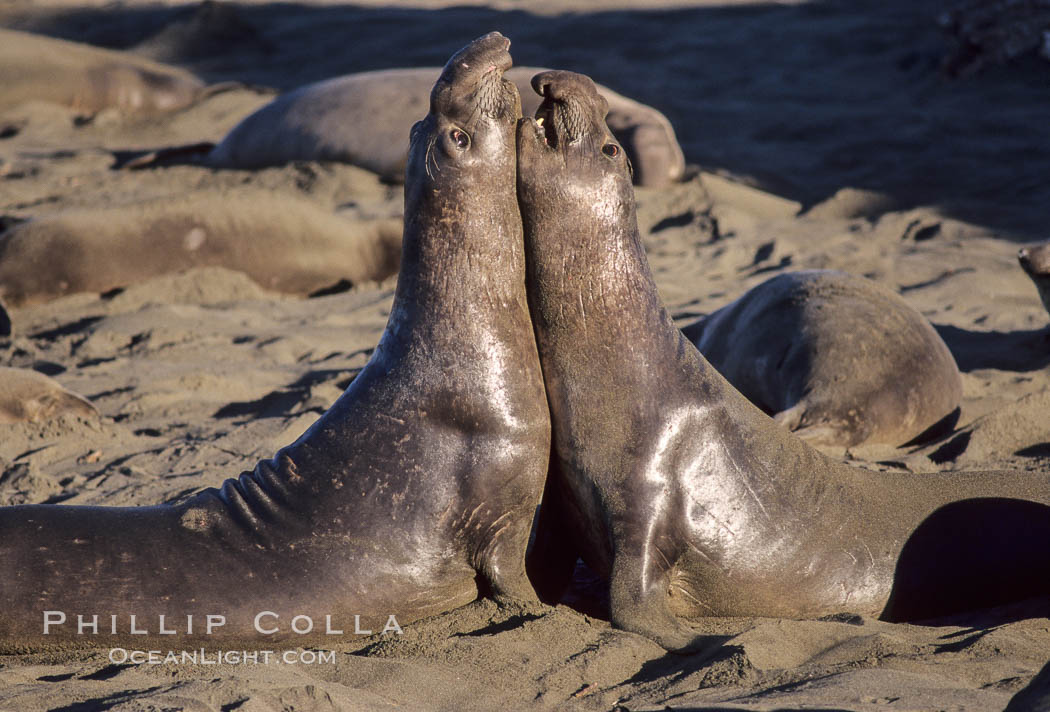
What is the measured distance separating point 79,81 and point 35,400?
7.25 meters

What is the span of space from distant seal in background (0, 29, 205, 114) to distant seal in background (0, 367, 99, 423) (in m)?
6.96

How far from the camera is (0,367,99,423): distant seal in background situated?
15.8 ft

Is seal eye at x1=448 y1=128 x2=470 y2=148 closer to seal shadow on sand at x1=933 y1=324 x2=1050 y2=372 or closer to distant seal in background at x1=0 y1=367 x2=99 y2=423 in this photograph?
distant seal in background at x1=0 y1=367 x2=99 y2=423

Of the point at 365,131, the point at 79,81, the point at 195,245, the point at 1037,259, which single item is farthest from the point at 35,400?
the point at 79,81

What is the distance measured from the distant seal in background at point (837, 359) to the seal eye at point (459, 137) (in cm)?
211

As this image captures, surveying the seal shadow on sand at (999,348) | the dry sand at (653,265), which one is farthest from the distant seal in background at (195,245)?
the seal shadow on sand at (999,348)

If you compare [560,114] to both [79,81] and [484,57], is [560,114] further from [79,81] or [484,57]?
[79,81]

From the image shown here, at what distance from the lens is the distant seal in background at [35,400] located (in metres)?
4.82

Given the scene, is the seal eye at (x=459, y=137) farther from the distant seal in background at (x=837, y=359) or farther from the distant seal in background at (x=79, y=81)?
the distant seal in background at (x=79, y=81)

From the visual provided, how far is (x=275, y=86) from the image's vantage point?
12125 mm

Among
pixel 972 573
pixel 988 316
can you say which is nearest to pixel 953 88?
pixel 988 316

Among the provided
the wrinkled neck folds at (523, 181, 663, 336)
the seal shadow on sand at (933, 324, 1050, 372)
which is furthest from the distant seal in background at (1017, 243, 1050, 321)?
the wrinkled neck folds at (523, 181, 663, 336)

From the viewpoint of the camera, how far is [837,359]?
501 cm

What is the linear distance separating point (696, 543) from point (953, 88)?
829 cm
